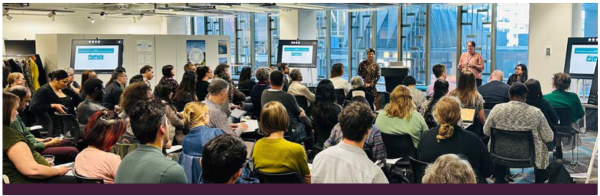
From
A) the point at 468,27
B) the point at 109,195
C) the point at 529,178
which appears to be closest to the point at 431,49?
the point at 468,27

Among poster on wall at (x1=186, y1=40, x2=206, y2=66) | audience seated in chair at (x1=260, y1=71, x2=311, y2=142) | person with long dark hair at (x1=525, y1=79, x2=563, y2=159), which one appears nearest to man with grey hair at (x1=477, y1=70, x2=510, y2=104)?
person with long dark hair at (x1=525, y1=79, x2=563, y2=159)

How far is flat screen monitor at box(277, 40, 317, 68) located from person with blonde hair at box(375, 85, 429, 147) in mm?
8577

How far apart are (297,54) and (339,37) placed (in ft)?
11.4

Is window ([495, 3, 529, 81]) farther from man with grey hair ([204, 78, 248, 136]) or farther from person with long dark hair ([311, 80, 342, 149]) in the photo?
man with grey hair ([204, 78, 248, 136])

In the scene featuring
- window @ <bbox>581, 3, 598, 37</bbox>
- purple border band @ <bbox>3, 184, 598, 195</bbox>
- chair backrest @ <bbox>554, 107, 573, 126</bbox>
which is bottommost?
chair backrest @ <bbox>554, 107, 573, 126</bbox>

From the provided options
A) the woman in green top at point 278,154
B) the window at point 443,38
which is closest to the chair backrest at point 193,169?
the woman in green top at point 278,154

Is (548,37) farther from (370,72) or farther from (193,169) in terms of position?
(193,169)

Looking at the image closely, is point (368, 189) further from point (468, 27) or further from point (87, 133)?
point (468, 27)

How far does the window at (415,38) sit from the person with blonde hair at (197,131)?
36.9ft

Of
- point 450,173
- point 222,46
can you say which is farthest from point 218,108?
point 222,46

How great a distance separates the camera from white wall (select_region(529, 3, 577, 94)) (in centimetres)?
986

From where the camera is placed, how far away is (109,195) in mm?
2461

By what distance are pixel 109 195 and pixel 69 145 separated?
3.75 meters

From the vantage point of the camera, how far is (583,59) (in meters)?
8.96
